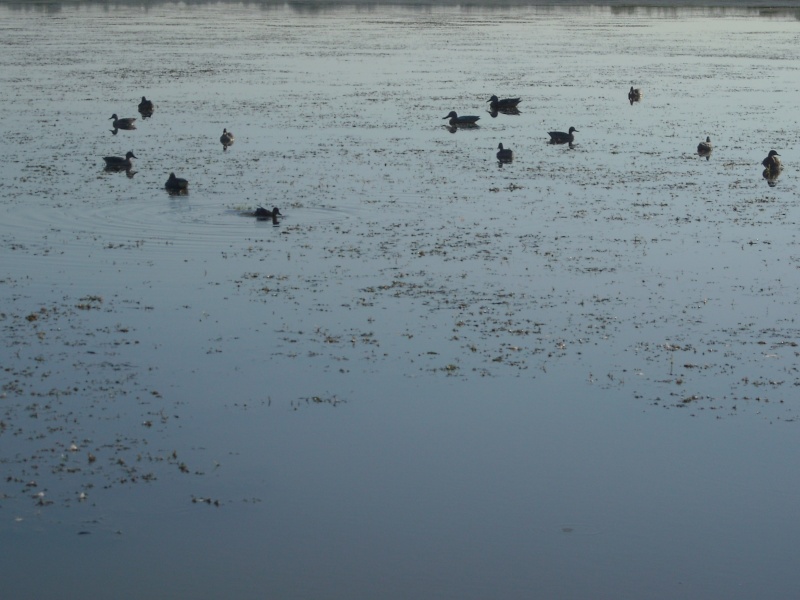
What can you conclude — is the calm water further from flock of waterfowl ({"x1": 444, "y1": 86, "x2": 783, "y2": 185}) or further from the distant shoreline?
the distant shoreline

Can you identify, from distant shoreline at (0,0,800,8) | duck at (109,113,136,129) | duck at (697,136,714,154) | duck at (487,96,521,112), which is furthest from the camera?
distant shoreline at (0,0,800,8)

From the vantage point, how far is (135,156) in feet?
88.0

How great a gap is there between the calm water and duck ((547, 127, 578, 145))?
580mm

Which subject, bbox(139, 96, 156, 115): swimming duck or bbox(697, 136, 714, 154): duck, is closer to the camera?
bbox(697, 136, 714, 154): duck

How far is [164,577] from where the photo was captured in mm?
8953

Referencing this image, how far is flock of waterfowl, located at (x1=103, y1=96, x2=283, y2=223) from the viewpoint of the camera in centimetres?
2051

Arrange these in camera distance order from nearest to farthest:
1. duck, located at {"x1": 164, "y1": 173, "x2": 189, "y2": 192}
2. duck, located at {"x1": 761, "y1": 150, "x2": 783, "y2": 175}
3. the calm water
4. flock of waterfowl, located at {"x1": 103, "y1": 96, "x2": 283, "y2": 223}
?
1. the calm water
2. flock of waterfowl, located at {"x1": 103, "y1": 96, "x2": 283, "y2": 223}
3. duck, located at {"x1": 164, "y1": 173, "x2": 189, "y2": 192}
4. duck, located at {"x1": 761, "y1": 150, "x2": 783, "y2": 175}

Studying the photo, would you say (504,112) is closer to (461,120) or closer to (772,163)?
(461,120)

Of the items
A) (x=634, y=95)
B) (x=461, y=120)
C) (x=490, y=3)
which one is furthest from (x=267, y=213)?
(x=490, y=3)

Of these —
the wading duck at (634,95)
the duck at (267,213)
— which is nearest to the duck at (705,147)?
the wading duck at (634,95)

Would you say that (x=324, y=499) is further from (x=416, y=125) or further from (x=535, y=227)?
(x=416, y=125)

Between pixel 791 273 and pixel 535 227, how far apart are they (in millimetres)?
4507

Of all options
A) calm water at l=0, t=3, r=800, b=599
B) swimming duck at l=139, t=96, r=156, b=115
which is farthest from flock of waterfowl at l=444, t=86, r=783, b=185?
swimming duck at l=139, t=96, r=156, b=115

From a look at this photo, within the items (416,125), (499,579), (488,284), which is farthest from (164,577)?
(416,125)
